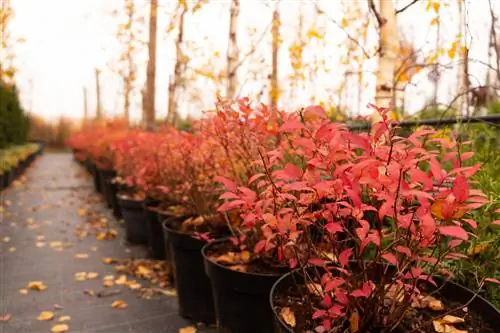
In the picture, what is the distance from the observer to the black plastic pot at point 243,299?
2.18 meters

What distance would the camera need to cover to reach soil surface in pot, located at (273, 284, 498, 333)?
1.64 metres

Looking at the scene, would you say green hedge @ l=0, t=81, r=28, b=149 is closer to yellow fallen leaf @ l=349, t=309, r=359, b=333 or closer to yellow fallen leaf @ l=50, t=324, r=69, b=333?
yellow fallen leaf @ l=50, t=324, r=69, b=333

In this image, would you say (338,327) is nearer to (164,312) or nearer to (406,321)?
(406,321)

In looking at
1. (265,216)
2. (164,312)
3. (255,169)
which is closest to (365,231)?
(265,216)

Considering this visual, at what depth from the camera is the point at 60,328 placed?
2.86 metres

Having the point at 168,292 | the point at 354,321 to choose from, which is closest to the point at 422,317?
the point at 354,321

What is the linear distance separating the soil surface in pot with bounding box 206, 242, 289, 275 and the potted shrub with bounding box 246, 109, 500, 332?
1.27 ft

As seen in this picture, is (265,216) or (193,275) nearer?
(265,216)

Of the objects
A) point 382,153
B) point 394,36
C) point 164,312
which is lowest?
point 164,312

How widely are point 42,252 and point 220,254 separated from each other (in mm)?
2893

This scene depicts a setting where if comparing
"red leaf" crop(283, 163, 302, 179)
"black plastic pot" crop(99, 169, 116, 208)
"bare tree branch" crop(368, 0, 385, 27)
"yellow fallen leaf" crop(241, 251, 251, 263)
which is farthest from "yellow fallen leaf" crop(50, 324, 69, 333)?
"black plastic pot" crop(99, 169, 116, 208)

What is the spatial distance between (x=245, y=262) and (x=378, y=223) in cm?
120

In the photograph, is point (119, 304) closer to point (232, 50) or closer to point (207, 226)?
point (207, 226)

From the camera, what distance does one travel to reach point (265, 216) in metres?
1.59
